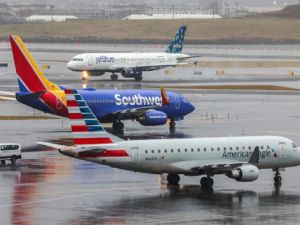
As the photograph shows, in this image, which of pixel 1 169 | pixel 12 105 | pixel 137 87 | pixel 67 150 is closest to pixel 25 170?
pixel 1 169

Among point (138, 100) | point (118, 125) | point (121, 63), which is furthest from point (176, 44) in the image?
point (118, 125)

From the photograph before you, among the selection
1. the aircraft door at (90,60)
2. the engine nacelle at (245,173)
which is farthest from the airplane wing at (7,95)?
the engine nacelle at (245,173)

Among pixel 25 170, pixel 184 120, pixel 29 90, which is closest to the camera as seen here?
pixel 25 170

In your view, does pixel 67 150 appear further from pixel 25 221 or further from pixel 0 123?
pixel 0 123

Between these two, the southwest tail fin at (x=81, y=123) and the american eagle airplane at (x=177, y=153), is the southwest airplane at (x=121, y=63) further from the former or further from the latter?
the southwest tail fin at (x=81, y=123)

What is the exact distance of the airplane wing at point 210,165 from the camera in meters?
66.2

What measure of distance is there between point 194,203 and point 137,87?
90.1 meters

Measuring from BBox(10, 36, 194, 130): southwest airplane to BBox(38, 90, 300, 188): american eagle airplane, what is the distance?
3272cm

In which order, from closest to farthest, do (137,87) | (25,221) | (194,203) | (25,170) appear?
(25,221)
(194,203)
(25,170)
(137,87)

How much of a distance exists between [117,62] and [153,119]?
7173 centimetres

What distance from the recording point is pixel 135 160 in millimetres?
65688

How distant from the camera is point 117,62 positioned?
172 m

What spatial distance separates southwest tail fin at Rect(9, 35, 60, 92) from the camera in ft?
332

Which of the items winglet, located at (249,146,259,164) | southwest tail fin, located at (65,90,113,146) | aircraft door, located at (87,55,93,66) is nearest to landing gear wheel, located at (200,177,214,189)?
winglet, located at (249,146,259,164)
